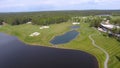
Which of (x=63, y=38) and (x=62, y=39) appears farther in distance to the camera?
(x=63, y=38)

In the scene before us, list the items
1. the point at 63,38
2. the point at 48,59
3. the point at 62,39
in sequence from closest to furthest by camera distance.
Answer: the point at 48,59
the point at 62,39
the point at 63,38

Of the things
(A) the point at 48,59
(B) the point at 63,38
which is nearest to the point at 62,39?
(B) the point at 63,38


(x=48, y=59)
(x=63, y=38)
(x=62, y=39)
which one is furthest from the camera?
(x=63, y=38)

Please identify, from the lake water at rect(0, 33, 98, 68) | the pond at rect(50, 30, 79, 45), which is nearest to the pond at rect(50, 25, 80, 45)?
the pond at rect(50, 30, 79, 45)

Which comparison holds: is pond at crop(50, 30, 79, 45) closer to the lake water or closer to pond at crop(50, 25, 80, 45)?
pond at crop(50, 25, 80, 45)

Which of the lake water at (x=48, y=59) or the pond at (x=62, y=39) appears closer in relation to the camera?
the lake water at (x=48, y=59)

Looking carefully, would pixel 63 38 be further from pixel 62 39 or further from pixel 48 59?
pixel 48 59

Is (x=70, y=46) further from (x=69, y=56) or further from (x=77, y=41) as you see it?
(x=69, y=56)

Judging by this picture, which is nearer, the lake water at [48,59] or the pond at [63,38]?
the lake water at [48,59]

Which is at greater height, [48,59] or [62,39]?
[48,59]

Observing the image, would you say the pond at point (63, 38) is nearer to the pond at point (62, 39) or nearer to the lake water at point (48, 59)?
the pond at point (62, 39)

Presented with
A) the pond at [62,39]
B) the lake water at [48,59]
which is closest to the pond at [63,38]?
the pond at [62,39]
